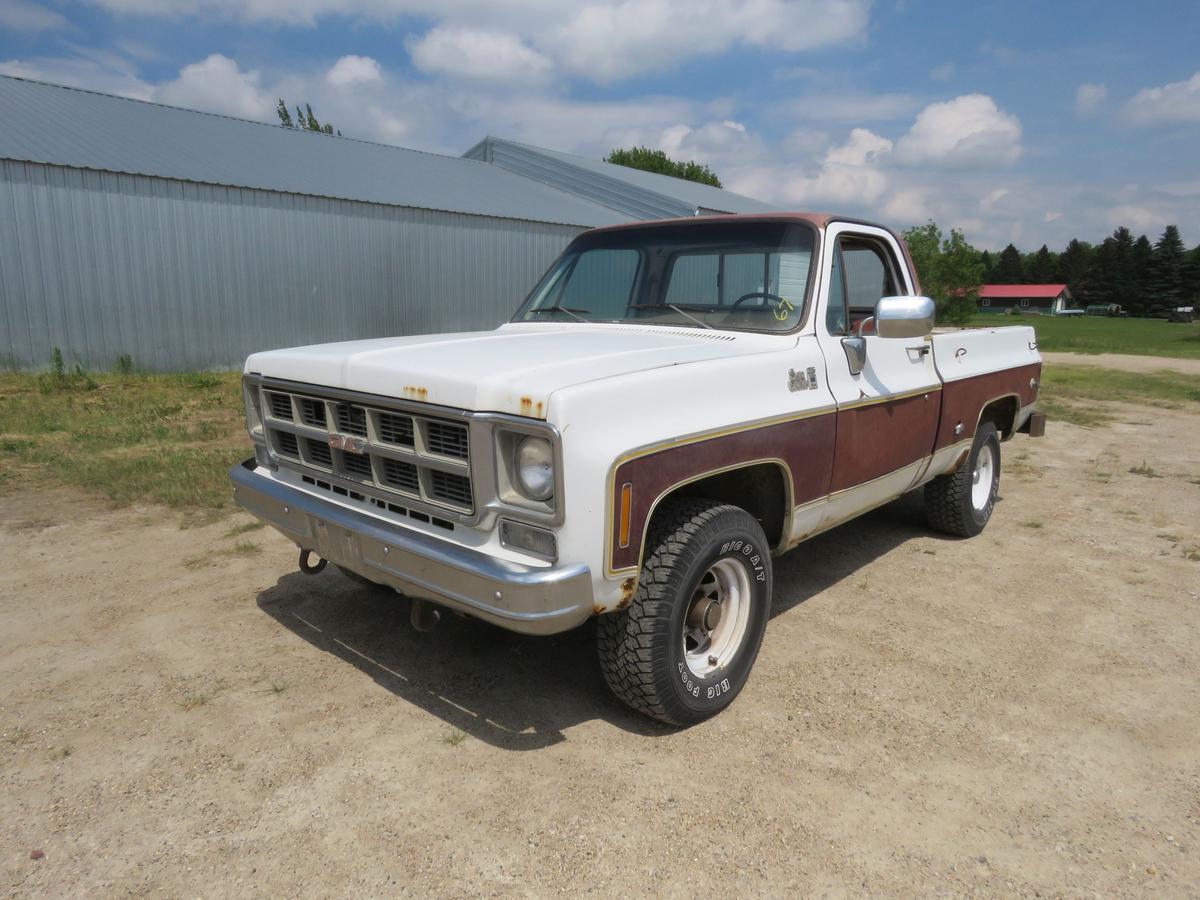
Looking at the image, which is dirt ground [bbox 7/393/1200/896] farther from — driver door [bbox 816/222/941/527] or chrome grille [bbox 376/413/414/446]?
chrome grille [bbox 376/413/414/446]

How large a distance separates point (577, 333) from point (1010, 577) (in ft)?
9.89

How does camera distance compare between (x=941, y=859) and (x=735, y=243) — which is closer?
(x=941, y=859)

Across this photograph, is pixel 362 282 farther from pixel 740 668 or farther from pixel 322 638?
pixel 740 668

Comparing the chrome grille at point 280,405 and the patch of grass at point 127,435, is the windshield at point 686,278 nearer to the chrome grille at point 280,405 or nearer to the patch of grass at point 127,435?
the chrome grille at point 280,405

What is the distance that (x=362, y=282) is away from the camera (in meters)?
15.4

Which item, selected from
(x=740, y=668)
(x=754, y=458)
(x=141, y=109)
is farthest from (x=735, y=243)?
(x=141, y=109)

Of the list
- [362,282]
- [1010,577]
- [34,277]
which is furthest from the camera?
[362,282]

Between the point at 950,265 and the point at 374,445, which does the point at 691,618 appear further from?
the point at 950,265

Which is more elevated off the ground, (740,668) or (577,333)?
(577,333)

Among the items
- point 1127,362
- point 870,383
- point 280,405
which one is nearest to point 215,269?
point 280,405

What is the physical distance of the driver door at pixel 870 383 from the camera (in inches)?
146

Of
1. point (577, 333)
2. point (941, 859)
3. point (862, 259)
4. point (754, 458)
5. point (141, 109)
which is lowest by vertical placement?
point (941, 859)

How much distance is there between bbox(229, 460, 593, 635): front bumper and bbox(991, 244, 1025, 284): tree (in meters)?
126

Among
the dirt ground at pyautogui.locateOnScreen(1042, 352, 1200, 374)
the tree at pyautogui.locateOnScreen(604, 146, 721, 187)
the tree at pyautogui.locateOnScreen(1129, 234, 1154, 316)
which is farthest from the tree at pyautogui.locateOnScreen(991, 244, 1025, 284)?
the dirt ground at pyautogui.locateOnScreen(1042, 352, 1200, 374)
